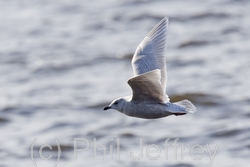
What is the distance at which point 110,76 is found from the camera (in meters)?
11.0

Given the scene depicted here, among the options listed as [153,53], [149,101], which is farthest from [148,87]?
[153,53]

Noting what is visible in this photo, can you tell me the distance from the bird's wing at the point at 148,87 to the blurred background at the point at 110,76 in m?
3.07

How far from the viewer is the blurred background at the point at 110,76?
9.20 metres

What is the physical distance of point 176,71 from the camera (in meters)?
10.9

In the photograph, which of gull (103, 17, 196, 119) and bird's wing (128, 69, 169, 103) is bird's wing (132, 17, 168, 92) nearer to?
gull (103, 17, 196, 119)

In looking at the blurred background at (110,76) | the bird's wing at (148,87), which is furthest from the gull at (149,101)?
the blurred background at (110,76)

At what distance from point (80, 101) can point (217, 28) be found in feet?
10.1

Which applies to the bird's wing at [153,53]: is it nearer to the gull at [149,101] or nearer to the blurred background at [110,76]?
the gull at [149,101]

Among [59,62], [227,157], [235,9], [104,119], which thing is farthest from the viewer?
[235,9]

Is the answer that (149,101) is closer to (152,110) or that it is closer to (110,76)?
(152,110)

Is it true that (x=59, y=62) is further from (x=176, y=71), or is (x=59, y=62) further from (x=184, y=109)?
(x=184, y=109)

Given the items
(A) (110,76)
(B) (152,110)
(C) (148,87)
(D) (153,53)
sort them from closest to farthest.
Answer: (C) (148,87) < (B) (152,110) < (D) (153,53) < (A) (110,76)

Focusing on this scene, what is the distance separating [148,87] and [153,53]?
797 millimetres

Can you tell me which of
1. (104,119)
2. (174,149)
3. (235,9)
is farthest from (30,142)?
(235,9)
